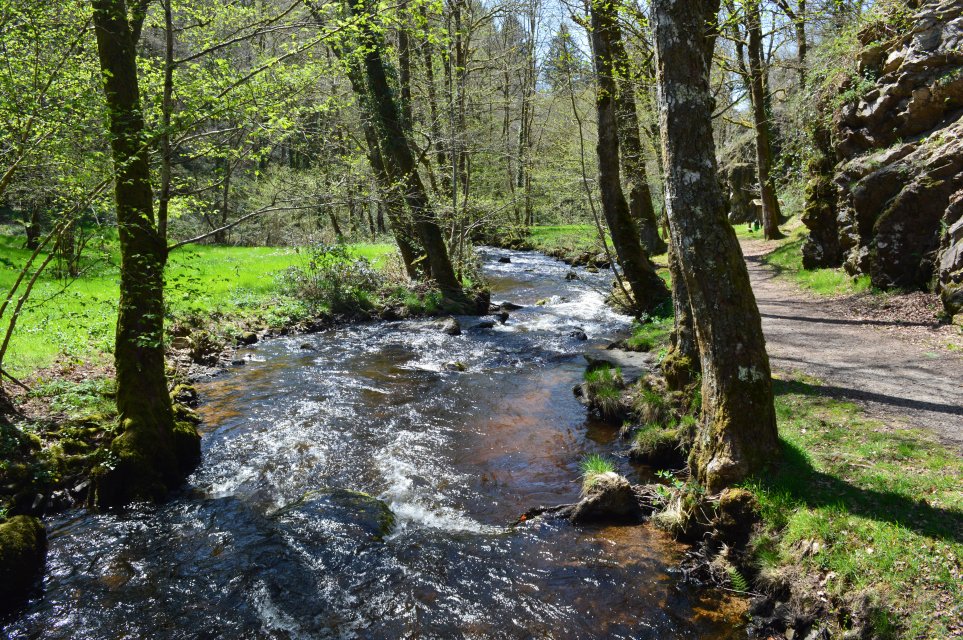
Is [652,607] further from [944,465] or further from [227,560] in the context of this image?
[227,560]

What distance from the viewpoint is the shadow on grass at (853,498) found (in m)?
4.14

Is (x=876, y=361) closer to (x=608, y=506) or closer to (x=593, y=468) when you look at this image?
(x=593, y=468)

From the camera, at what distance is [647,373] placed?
8.92 metres

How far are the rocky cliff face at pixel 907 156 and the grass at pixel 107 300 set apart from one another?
1175 centimetres

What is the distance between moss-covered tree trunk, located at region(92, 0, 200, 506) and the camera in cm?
632

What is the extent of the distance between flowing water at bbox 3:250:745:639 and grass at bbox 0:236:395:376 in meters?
2.35

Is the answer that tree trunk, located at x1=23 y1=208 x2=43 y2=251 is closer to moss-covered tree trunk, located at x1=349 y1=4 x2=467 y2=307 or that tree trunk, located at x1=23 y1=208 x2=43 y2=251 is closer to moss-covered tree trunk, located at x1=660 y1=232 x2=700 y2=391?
moss-covered tree trunk, located at x1=349 y1=4 x2=467 y2=307

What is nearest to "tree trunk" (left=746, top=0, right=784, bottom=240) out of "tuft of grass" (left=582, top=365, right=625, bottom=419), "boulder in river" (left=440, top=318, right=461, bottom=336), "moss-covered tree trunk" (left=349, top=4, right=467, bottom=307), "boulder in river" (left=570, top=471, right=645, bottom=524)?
"moss-covered tree trunk" (left=349, top=4, right=467, bottom=307)

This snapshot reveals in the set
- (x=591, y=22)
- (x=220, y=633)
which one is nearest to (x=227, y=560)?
(x=220, y=633)

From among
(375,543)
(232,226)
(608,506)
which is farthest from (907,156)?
(232,226)

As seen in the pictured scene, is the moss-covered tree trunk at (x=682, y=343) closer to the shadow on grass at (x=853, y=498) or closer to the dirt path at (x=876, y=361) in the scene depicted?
the dirt path at (x=876, y=361)

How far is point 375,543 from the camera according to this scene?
566cm

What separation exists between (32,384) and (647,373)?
9.53m

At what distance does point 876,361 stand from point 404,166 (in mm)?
13009
